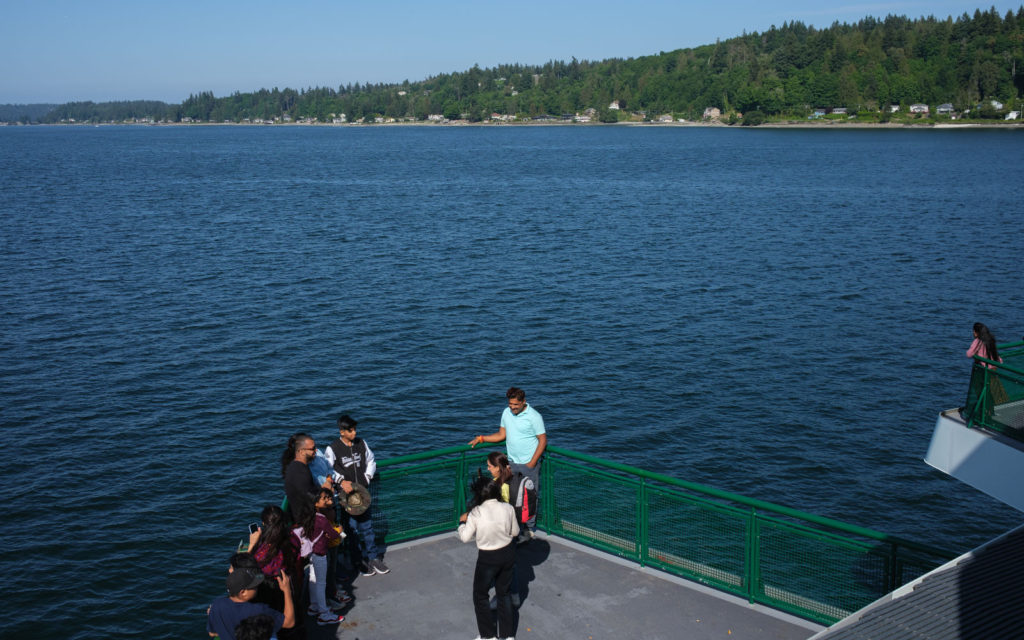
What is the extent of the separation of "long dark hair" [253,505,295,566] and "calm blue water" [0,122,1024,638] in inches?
362

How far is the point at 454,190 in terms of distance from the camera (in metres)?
84.8

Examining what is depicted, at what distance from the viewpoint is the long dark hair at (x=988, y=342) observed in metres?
12.6

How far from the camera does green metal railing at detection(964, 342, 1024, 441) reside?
10.9m

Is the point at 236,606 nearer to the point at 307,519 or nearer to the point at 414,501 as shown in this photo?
the point at 307,519

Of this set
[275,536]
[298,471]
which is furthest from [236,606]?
[298,471]

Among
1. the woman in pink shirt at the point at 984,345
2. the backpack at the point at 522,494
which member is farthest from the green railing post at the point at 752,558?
the woman in pink shirt at the point at 984,345

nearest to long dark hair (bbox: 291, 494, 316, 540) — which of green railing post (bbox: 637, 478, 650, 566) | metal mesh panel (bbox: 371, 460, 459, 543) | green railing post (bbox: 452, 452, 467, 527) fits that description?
metal mesh panel (bbox: 371, 460, 459, 543)

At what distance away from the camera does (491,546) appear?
7.90 m

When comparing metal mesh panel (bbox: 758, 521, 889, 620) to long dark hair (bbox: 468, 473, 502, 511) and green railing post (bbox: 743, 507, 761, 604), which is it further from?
long dark hair (bbox: 468, 473, 502, 511)

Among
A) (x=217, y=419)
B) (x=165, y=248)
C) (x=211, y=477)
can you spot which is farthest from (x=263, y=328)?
(x=165, y=248)

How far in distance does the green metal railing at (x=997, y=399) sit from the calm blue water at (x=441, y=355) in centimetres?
878

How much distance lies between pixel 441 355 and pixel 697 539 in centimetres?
2023

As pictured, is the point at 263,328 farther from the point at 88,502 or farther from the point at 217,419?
the point at 88,502

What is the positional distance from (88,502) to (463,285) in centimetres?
2323
